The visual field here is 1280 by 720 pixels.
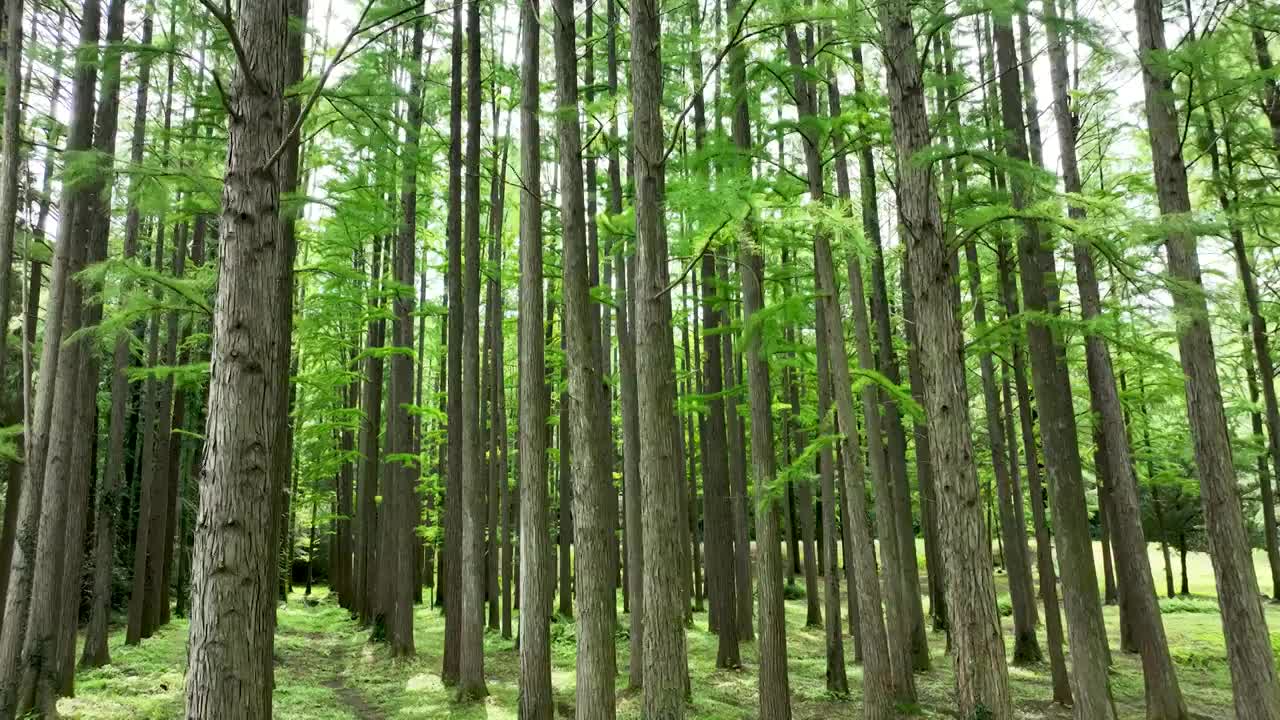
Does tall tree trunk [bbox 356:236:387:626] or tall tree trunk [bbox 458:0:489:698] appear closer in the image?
tall tree trunk [bbox 458:0:489:698]

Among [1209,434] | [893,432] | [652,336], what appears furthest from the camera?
[893,432]

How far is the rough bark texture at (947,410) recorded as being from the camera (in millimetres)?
6965

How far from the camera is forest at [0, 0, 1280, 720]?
658cm

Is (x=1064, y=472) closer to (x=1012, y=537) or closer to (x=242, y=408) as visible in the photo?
(x=1012, y=537)

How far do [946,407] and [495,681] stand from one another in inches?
390

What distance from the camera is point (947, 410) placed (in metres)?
7.22

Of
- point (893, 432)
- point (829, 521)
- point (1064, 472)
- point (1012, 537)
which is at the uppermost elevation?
point (893, 432)

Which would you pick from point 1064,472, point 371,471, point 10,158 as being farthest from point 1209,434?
point 371,471

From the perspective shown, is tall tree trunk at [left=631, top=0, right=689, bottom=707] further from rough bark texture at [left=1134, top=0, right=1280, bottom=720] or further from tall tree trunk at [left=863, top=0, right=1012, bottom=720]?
rough bark texture at [left=1134, top=0, right=1280, bottom=720]

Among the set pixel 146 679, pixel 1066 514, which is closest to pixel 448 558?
pixel 146 679

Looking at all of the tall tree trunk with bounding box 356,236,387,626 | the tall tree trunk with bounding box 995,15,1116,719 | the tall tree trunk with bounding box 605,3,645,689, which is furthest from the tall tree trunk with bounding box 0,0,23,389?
the tall tree trunk with bounding box 995,15,1116,719

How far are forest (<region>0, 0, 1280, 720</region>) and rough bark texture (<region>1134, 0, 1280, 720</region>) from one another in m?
0.04

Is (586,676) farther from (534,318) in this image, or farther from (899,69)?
(899,69)

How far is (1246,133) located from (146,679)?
2062cm
